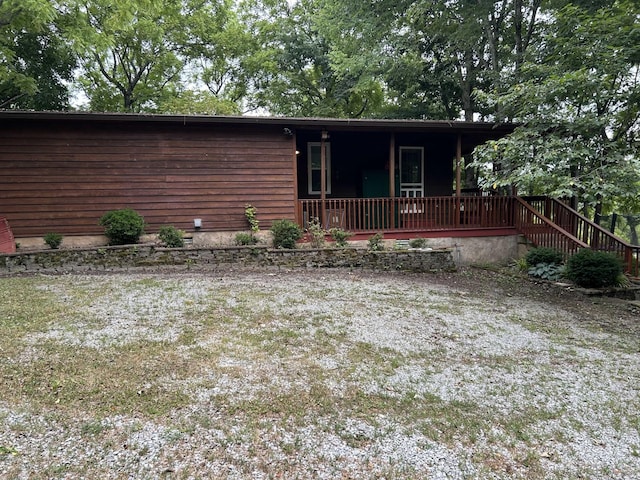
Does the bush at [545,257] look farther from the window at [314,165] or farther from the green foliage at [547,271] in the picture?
the window at [314,165]

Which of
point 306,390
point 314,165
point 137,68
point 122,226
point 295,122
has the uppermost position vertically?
point 137,68

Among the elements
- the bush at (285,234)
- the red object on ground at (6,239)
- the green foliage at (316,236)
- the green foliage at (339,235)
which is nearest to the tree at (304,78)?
the green foliage at (339,235)

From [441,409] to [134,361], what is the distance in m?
2.52

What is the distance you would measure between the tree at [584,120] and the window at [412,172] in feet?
10.7

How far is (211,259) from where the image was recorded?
25.1 ft

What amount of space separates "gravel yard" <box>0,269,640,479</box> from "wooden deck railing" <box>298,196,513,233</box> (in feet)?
13.8

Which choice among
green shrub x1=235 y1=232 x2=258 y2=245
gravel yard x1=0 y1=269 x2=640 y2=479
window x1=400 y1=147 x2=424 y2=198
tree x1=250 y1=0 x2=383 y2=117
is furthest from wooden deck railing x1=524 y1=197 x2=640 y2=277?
tree x1=250 y1=0 x2=383 y2=117

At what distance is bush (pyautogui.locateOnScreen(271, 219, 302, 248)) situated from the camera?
805 cm

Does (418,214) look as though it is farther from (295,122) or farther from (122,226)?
(122,226)

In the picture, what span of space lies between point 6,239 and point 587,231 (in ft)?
40.8

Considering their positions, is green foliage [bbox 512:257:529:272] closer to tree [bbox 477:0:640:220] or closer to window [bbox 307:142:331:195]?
tree [bbox 477:0:640:220]

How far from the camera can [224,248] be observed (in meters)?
7.73

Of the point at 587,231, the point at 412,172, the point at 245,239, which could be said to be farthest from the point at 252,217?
the point at 587,231

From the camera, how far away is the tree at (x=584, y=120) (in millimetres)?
6405
